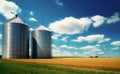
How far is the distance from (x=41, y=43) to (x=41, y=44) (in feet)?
1.56

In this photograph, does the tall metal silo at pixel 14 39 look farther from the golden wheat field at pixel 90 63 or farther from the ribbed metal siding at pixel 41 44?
the golden wheat field at pixel 90 63

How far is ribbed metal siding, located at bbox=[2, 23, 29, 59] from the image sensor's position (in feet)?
241

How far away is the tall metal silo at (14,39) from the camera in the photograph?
73681mm

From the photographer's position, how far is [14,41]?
243ft

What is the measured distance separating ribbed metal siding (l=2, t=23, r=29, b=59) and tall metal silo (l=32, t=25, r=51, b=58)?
7.51m

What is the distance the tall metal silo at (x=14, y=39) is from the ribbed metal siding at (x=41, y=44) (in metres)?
6.83

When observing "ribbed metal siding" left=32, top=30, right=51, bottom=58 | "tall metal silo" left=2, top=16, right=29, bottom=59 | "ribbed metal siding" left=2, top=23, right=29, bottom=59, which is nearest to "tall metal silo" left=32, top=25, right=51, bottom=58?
"ribbed metal siding" left=32, top=30, right=51, bottom=58

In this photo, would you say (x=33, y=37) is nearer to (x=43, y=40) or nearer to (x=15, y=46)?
(x=43, y=40)

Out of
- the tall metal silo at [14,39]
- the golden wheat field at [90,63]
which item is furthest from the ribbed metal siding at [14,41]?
the golden wheat field at [90,63]

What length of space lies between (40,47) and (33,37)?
6.47 m

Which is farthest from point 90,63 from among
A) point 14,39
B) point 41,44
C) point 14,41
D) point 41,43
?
point 41,43

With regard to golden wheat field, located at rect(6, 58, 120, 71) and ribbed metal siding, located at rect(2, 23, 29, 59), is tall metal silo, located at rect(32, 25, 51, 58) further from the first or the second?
golden wheat field, located at rect(6, 58, 120, 71)

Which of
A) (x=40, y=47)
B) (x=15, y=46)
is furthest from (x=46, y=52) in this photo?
(x=15, y=46)

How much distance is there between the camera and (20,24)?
77.1 meters
